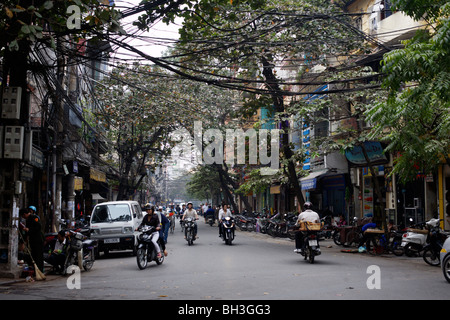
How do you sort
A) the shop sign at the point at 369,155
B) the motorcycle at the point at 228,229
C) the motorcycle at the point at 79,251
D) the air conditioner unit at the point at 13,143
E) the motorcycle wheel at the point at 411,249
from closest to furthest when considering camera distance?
the air conditioner unit at the point at 13,143
the motorcycle at the point at 79,251
the motorcycle wheel at the point at 411,249
the motorcycle at the point at 228,229
the shop sign at the point at 369,155

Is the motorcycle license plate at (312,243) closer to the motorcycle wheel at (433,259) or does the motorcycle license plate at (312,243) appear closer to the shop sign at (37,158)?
the motorcycle wheel at (433,259)

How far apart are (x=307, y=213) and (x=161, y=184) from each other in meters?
89.7

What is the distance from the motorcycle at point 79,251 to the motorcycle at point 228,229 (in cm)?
750

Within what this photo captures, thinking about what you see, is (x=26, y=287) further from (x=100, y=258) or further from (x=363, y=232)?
(x=363, y=232)

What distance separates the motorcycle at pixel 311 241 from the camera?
12.7 m

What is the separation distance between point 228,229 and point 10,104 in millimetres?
11123

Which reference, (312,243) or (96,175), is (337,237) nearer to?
(312,243)

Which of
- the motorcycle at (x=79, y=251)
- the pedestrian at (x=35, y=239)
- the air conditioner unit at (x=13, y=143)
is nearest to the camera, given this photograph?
the air conditioner unit at (x=13, y=143)

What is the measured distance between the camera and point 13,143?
1019 centimetres

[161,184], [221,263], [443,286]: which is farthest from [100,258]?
[161,184]

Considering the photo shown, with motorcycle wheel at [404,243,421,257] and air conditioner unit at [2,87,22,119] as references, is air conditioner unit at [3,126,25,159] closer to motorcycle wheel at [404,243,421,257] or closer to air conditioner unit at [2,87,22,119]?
air conditioner unit at [2,87,22,119]

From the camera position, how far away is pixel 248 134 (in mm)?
25859

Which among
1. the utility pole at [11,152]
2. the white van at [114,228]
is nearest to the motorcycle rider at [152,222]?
the white van at [114,228]

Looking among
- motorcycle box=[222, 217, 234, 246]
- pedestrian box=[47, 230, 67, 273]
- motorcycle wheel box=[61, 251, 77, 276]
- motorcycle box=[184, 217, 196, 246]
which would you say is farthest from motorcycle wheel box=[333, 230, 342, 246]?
pedestrian box=[47, 230, 67, 273]
